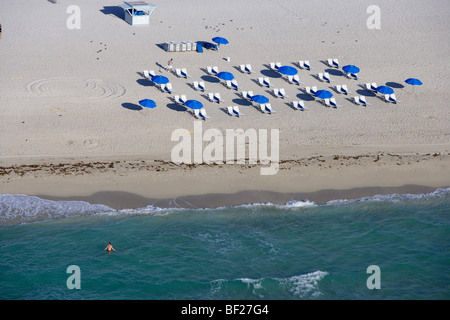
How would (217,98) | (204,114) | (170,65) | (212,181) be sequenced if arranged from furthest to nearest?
(170,65)
(217,98)
(204,114)
(212,181)

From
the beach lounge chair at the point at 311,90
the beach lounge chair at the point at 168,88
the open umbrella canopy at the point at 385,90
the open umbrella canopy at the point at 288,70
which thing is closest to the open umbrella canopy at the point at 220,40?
the open umbrella canopy at the point at 288,70

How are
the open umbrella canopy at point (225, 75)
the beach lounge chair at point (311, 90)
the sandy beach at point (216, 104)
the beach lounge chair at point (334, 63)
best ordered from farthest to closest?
the beach lounge chair at point (334, 63) < the beach lounge chair at point (311, 90) < the open umbrella canopy at point (225, 75) < the sandy beach at point (216, 104)

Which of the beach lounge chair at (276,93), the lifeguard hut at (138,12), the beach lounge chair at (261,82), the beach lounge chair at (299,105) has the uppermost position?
the lifeguard hut at (138,12)

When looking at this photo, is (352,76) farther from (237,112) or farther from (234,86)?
(237,112)

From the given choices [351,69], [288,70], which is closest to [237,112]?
[288,70]

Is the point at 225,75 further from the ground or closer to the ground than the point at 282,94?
further from the ground

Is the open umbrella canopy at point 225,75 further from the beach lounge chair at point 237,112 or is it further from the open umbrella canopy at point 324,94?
the open umbrella canopy at point 324,94

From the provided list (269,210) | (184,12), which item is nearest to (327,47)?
(184,12)
